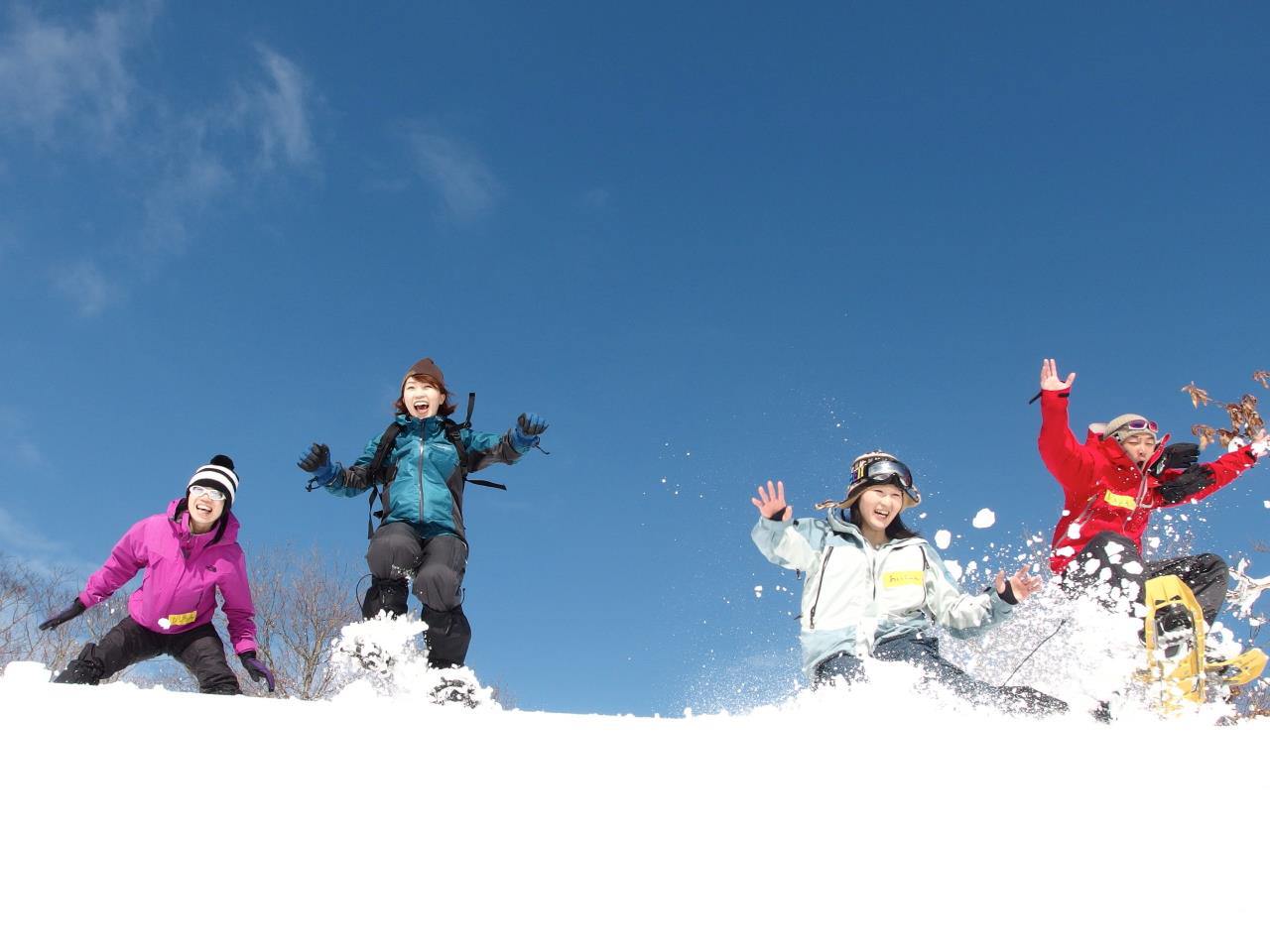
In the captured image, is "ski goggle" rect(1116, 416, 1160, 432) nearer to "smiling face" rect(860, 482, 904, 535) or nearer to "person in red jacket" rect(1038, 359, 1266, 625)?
"person in red jacket" rect(1038, 359, 1266, 625)

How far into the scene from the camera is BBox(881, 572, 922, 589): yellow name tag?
4.42m

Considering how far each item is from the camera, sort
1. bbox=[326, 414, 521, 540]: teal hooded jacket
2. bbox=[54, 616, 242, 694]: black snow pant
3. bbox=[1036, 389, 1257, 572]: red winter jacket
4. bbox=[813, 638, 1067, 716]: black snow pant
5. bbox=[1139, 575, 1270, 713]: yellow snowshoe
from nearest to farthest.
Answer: bbox=[813, 638, 1067, 716]: black snow pant
bbox=[1139, 575, 1270, 713]: yellow snowshoe
bbox=[54, 616, 242, 694]: black snow pant
bbox=[326, 414, 521, 540]: teal hooded jacket
bbox=[1036, 389, 1257, 572]: red winter jacket

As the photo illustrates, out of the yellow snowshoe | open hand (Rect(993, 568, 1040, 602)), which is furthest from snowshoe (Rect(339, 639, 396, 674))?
the yellow snowshoe

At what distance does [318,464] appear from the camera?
5.16m

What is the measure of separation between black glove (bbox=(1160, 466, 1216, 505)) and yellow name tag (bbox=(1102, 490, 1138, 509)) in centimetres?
32

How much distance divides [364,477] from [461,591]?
891 mm

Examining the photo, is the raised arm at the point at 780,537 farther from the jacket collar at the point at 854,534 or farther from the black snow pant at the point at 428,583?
the black snow pant at the point at 428,583

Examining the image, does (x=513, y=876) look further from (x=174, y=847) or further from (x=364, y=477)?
(x=364, y=477)

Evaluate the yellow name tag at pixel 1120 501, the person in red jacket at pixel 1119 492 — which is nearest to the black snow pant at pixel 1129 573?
the person in red jacket at pixel 1119 492

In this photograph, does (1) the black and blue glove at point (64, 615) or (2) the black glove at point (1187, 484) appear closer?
(1) the black and blue glove at point (64, 615)

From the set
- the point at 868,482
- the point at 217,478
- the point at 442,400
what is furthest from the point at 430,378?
the point at 868,482

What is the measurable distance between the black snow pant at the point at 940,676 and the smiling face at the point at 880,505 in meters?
0.71

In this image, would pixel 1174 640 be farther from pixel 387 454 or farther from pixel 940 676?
pixel 387 454

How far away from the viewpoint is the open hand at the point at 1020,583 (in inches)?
170
